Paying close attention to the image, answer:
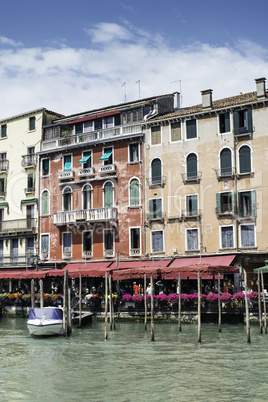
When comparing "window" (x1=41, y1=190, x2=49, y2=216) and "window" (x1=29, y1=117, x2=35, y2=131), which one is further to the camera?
"window" (x1=29, y1=117, x2=35, y2=131)

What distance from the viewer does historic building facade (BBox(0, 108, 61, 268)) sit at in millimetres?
51344

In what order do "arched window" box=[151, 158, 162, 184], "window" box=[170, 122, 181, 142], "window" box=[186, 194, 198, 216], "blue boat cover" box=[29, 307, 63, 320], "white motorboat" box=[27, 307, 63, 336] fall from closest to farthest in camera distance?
"white motorboat" box=[27, 307, 63, 336], "blue boat cover" box=[29, 307, 63, 320], "window" box=[186, 194, 198, 216], "window" box=[170, 122, 181, 142], "arched window" box=[151, 158, 162, 184]

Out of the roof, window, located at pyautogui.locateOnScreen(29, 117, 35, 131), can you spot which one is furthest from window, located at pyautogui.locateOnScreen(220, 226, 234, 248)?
window, located at pyautogui.locateOnScreen(29, 117, 35, 131)

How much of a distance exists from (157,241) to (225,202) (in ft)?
20.0

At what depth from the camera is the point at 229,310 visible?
35250 mm

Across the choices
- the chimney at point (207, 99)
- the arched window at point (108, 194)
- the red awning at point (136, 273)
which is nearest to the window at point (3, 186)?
the arched window at point (108, 194)

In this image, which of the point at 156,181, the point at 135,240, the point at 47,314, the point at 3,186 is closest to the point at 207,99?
the point at 156,181

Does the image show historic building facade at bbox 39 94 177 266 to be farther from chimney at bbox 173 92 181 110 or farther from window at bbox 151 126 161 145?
window at bbox 151 126 161 145

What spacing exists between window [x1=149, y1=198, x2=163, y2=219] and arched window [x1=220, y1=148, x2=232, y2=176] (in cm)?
549

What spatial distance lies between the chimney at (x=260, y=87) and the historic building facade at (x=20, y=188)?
65.5ft

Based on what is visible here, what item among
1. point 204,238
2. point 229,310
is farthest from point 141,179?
point 229,310

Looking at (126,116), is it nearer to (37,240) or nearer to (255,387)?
(37,240)

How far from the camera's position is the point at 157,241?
44344 millimetres

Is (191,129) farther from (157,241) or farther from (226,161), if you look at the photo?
(157,241)
